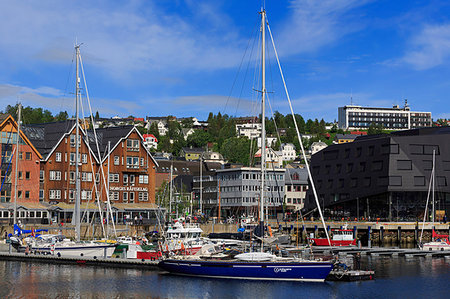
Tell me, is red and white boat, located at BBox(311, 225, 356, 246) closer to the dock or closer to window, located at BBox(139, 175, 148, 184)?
the dock

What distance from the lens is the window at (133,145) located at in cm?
10944

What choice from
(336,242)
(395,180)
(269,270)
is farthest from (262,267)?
(395,180)

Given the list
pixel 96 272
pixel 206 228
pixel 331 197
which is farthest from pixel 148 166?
pixel 96 272

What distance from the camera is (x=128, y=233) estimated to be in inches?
3679

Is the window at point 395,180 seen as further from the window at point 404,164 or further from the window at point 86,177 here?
the window at point 86,177

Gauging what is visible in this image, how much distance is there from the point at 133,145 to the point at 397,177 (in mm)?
49760

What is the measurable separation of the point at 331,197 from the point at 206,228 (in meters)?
36.7

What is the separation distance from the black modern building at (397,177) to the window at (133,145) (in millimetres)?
44071

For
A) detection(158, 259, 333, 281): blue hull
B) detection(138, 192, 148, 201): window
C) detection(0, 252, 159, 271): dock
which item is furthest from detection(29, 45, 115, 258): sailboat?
detection(138, 192, 148, 201): window

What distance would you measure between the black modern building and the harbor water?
173 ft

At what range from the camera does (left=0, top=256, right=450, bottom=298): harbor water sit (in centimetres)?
4756

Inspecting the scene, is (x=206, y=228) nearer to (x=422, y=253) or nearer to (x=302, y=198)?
(x=422, y=253)

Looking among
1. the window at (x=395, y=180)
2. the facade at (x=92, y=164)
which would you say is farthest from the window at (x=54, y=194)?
the window at (x=395, y=180)

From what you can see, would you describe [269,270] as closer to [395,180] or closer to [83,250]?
[83,250]
